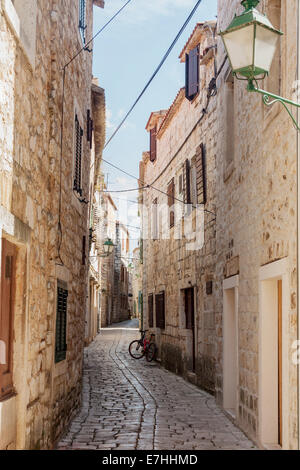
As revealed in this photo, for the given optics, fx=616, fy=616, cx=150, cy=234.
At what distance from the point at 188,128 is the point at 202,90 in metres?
1.49

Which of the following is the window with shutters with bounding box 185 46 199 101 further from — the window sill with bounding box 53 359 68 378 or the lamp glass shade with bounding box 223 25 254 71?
the lamp glass shade with bounding box 223 25 254 71

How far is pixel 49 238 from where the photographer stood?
6.40 metres

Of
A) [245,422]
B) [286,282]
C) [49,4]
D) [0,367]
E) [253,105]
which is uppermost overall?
[49,4]

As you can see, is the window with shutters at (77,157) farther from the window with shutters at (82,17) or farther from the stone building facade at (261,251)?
the stone building facade at (261,251)

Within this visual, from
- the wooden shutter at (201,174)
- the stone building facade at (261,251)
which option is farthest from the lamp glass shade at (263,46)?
the wooden shutter at (201,174)

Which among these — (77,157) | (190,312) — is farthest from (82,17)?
(190,312)

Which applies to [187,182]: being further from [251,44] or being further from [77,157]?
[251,44]

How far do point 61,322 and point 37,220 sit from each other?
6.73 feet

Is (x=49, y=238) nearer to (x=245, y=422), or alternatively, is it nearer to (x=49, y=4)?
(x=49, y=4)

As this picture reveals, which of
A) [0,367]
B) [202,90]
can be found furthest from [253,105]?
[202,90]

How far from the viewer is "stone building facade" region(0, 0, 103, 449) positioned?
4555mm

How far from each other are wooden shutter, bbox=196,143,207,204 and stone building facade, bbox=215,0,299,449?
2.12 m

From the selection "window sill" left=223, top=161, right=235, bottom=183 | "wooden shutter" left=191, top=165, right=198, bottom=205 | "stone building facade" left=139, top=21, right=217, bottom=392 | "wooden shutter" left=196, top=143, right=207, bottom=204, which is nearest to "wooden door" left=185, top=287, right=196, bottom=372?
"stone building facade" left=139, top=21, right=217, bottom=392

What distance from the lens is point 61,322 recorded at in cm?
738
